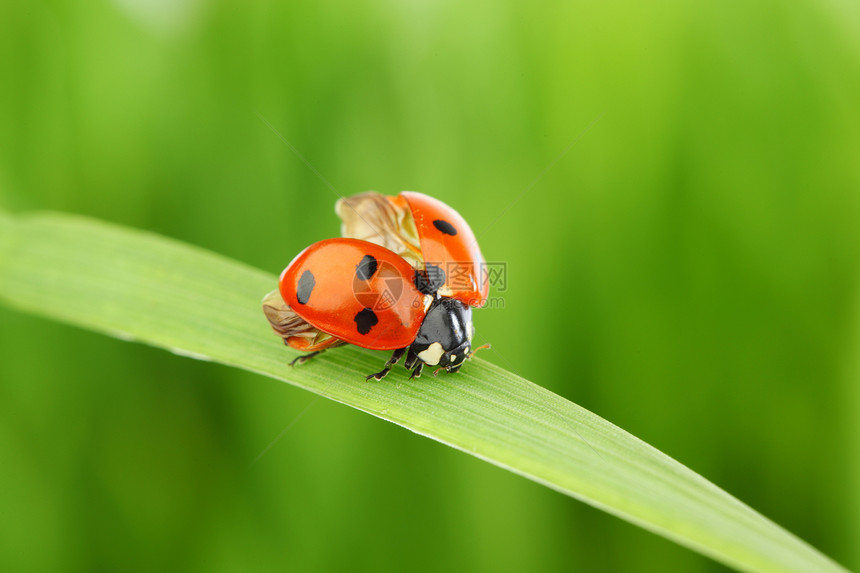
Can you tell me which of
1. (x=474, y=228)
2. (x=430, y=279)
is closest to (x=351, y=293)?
(x=430, y=279)

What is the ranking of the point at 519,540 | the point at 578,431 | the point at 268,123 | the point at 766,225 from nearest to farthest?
1. the point at 578,431
2. the point at 519,540
3. the point at 766,225
4. the point at 268,123

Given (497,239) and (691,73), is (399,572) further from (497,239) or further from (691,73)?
(691,73)

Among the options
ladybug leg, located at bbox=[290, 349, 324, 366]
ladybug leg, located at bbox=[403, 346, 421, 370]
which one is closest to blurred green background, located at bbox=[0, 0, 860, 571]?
ladybug leg, located at bbox=[403, 346, 421, 370]

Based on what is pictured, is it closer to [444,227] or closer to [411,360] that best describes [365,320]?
[411,360]

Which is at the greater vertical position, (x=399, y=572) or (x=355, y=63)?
(x=355, y=63)

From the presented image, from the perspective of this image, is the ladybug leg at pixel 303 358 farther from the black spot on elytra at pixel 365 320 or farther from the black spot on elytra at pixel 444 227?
the black spot on elytra at pixel 444 227

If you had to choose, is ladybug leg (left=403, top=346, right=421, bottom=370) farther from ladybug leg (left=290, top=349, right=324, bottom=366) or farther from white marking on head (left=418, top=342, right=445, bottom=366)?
ladybug leg (left=290, top=349, right=324, bottom=366)

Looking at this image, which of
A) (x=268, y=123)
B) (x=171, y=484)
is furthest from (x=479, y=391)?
(x=268, y=123)

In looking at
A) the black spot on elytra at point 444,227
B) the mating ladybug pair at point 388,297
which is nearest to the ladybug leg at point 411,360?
the mating ladybug pair at point 388,297
